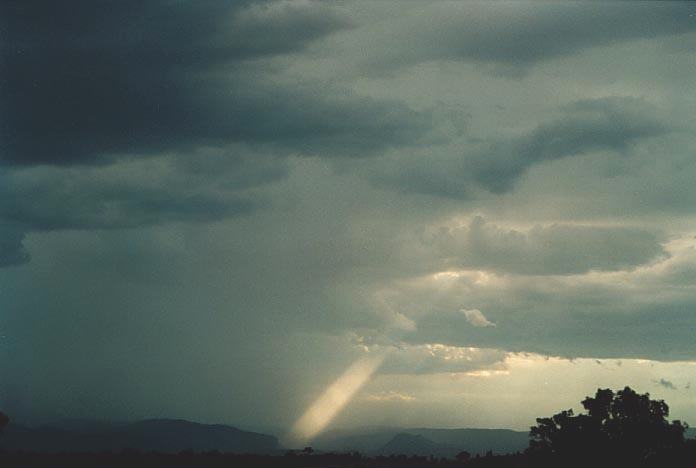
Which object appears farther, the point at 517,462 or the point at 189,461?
the point at 189,461

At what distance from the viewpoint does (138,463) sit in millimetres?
109812

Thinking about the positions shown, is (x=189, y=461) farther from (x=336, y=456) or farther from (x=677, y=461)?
(x=677, y=461)

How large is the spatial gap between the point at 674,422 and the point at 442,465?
3370 cm

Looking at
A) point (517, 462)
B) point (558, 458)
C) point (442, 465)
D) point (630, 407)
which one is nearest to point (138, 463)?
point (442, 465)

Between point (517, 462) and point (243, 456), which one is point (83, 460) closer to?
point (243, 456)

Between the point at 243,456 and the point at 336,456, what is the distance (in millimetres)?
13851

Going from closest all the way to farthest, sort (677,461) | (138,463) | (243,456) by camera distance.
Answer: (677,461) < (138,463) < (243,456)

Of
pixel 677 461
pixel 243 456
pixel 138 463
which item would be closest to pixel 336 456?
pixel 243 456

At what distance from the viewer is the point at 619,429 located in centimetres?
7694

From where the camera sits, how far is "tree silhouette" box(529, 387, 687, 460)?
7610 centimetres

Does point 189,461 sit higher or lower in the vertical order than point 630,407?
lower

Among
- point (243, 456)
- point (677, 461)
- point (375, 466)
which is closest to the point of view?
point (677, 461)

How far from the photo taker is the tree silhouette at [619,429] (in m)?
76.1

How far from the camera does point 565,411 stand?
77.7 meters
